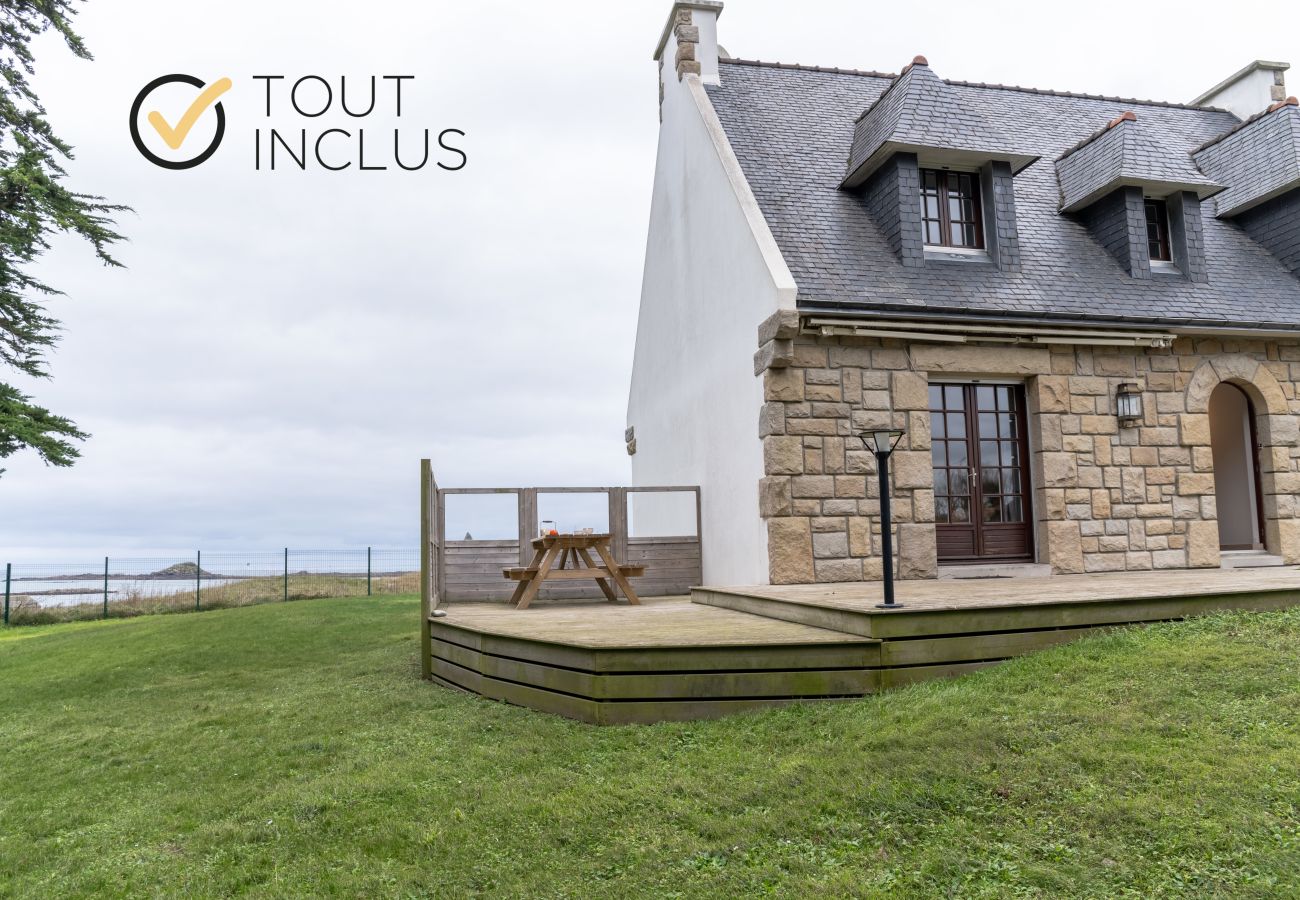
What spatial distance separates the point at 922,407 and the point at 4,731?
9.27 m

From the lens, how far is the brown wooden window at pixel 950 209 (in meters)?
11.1

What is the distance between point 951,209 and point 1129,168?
7.69ft

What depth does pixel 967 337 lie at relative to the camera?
9.89 m

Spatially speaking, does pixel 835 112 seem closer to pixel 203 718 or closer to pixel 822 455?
pixel 822 455

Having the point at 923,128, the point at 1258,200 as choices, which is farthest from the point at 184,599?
the point at 1258,200

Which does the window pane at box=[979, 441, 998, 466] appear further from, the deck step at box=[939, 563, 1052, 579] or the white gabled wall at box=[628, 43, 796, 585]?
the white gabled wall at box=[628, 43, 796, 585]

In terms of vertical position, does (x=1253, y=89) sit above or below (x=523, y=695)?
above

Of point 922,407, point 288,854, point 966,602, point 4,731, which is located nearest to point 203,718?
point 4,731

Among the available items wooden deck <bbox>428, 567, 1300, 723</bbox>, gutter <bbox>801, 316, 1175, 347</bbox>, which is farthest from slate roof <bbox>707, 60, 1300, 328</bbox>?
wooden deck <bbox>428, 567, 1300, 723</bbox>

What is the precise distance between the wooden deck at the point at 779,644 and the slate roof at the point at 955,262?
12.5ft

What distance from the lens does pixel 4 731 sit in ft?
24.0

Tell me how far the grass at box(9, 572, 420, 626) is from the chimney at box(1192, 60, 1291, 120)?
814 inches

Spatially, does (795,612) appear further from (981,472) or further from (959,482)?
(981,472)

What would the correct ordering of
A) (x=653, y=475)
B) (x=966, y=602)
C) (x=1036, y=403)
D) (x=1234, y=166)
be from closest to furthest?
(x=966, y=602) < (x=1036, y=403) < (x=1234, y=166) < (x=653, y=475)
